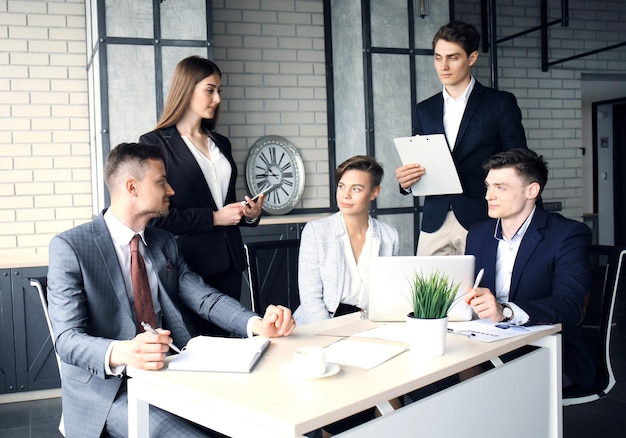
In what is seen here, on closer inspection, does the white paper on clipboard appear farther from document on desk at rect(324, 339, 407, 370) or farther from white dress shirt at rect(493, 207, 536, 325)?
document on desk at rect(324, 339, 407, 370)

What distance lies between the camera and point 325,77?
5.48m

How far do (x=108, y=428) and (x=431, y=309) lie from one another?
39.8 inches

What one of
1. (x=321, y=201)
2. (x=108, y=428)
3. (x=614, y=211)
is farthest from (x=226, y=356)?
(x=614, y=211)

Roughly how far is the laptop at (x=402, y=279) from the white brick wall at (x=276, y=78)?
3080mm

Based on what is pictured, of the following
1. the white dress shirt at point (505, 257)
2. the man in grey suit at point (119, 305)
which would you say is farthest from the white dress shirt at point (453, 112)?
the man in grey suit at point (119, 305)

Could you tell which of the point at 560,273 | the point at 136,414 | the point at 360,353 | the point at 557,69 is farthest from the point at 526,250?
the point at 557,69

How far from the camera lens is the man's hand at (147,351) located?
171 cm

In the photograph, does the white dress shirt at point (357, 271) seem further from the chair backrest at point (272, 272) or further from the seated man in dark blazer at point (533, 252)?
the seated man in dark blazer at point (533, 252)

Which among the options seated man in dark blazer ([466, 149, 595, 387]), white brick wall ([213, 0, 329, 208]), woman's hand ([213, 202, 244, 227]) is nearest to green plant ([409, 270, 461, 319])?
seated man in dark blazer ([466, 149, 595, 387])

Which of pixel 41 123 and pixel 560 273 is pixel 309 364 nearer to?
pixel 560 273

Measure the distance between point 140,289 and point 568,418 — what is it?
8.46 ft

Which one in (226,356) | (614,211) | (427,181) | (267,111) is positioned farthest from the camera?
(614,211)

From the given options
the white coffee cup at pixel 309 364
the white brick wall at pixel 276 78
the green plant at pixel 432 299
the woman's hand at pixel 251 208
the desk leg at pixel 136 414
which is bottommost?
the desk leg at pixel 136 414

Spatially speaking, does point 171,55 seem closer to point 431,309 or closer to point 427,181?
point 427,181
